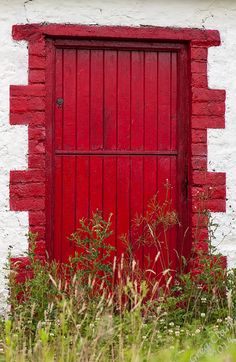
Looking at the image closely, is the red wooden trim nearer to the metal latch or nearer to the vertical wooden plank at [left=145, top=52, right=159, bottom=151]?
the vertical wooden plank at [left=145, top=52, right=159, bottom=151]

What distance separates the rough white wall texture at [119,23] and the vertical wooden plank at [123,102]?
34 centimetres

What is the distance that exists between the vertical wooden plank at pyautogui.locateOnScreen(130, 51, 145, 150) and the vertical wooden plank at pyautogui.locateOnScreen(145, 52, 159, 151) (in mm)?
40

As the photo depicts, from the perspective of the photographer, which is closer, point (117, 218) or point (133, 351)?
point (133, 351)

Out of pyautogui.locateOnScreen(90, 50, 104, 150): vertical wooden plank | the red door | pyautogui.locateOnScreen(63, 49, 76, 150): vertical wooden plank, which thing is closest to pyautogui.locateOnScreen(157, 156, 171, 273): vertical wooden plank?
the red door

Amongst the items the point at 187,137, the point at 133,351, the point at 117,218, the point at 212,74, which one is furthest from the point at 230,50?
the point at 133,351

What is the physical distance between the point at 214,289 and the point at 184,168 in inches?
50.4

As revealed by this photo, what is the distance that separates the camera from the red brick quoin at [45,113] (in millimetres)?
7117

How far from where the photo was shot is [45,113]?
7.21 meters

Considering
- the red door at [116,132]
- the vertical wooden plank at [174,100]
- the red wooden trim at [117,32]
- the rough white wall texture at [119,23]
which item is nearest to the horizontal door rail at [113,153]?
the red door at [116,132]

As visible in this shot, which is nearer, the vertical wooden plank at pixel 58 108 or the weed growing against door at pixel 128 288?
the weed growing against door at pixel 128 288

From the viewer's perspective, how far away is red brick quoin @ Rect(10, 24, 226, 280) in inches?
280

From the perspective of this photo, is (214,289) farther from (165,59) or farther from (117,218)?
(165,59)

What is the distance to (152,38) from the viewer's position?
7.31 meters

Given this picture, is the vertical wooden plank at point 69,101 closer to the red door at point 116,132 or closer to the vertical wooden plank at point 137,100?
the red door at point 116,132
